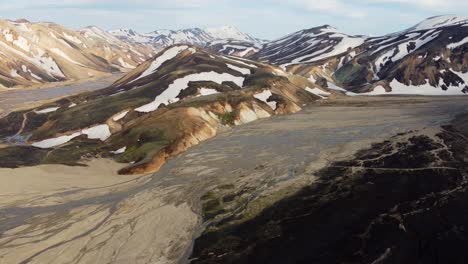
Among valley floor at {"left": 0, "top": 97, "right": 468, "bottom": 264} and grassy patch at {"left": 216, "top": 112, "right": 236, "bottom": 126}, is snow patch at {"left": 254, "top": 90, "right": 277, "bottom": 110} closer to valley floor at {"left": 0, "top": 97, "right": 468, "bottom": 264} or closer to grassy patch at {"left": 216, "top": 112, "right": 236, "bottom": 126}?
grassy patch at {"left": 216, "top": 112, "right": 236, "bottom": 126}

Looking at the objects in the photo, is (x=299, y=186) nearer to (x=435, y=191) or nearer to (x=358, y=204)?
(x=358, y=204)

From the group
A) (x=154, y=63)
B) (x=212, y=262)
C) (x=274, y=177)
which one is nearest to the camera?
(x=212, y=262)

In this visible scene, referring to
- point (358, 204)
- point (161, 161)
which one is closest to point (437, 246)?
point (358, 204)

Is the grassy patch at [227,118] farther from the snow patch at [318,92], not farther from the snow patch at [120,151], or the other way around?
the snow patch at [318,92]

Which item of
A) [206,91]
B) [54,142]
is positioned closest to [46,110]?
[54,142]

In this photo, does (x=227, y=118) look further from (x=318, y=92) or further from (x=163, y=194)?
(x=318, y=92)

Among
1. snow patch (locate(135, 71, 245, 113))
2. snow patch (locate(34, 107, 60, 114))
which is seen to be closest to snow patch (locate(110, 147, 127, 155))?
snow patch (locate(135, 71, 245, 113))
